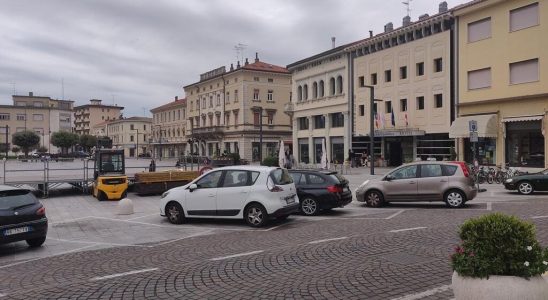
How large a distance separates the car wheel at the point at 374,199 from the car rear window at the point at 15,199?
416 inches

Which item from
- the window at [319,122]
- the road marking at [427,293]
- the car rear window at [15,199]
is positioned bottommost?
the road marking at [427,293]

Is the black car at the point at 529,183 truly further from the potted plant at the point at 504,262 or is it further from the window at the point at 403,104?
the window at the point at 403,104

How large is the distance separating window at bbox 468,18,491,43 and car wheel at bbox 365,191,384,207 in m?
19.8

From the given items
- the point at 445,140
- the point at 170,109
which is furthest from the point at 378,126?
the point at 170,109

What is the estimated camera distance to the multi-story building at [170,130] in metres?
89.4

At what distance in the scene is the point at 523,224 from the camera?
4.52 meters

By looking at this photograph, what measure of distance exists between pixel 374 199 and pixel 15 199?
36.4 ft

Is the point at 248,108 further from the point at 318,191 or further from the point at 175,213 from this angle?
the point at 175,213

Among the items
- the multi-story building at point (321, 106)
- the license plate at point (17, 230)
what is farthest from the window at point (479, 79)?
the license plate at point (17, 230)

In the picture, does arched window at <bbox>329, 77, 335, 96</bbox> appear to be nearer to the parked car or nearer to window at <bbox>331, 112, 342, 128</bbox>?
window at <bbox>331, 112, 342, 128</bbox>

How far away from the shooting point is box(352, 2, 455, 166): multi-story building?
34688mm

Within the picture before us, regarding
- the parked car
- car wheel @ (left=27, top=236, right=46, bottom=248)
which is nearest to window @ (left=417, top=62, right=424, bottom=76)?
the parked car

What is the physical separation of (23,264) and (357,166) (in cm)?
3638

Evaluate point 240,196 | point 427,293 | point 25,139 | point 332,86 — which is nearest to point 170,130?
point 25,139
